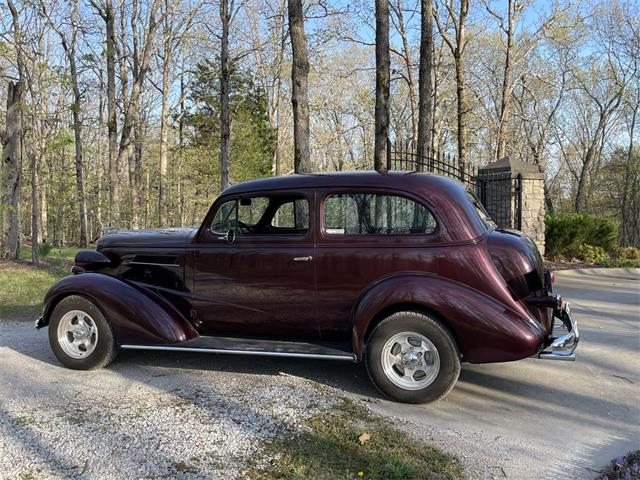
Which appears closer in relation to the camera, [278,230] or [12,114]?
[278,230]

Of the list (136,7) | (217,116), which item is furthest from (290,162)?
(136,7)

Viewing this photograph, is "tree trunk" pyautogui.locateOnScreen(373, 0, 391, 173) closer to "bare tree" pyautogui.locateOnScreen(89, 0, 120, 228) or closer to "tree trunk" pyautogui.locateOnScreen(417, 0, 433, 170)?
"tree trunk" pyautogui.locateOnScreen(417, 0, 433, 170)

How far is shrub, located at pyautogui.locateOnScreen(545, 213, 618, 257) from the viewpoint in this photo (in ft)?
43.8

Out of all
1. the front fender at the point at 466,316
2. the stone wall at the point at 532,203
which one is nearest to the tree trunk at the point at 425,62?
the stone wall at the point at 532,203

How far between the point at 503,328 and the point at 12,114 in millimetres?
13631

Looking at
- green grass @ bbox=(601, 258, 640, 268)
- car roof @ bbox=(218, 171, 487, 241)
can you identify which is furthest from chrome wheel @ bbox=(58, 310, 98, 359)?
green grass @ bbox=(601, 258, 640, 268)

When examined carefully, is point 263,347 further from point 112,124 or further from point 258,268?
point 112,124

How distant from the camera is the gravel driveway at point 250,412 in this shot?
3.18 m

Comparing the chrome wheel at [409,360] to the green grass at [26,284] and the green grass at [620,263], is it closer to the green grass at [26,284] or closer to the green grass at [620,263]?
the green grass at [26,284]

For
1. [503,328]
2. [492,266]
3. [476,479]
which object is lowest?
[476,479]

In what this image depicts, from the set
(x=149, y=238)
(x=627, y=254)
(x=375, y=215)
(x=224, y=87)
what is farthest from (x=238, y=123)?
(x=375, y=215)

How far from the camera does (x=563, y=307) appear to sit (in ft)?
14.8

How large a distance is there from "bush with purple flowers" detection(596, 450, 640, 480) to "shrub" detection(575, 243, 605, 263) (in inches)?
446

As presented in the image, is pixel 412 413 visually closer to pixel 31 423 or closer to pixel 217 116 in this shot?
pixel 31 423
